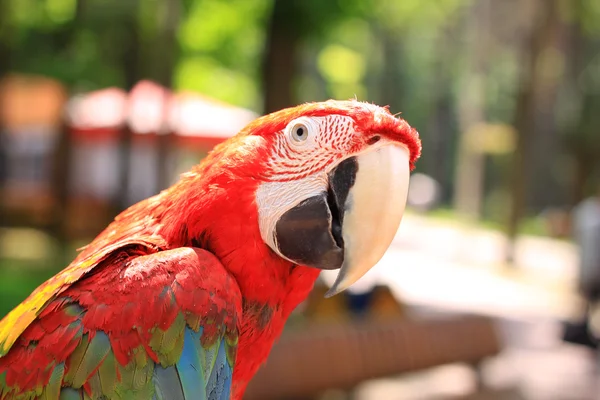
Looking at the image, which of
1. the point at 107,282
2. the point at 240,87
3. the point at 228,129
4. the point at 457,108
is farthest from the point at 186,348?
the point at 457,108

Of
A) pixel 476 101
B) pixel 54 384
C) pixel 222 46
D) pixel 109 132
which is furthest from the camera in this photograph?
pixel 476 101

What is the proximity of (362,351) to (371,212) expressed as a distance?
3.20 m

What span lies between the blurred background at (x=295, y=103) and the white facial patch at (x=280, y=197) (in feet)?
2.95

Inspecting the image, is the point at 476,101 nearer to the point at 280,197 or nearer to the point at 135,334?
the point at 280,197

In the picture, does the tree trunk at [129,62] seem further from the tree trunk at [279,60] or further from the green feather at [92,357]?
the green feather at [92,357]

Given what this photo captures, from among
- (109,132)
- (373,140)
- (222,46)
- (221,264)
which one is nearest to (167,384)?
(221,264)

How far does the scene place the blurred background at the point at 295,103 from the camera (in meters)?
5.29

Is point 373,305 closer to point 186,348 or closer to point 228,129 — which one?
point 186,348

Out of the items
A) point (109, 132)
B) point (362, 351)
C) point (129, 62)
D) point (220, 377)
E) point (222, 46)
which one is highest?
point (222, 46)

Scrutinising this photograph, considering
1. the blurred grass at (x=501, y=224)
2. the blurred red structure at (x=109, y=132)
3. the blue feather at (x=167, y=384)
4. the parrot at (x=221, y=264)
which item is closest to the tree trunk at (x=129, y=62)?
the blurred red structure at (x=109, y=132)

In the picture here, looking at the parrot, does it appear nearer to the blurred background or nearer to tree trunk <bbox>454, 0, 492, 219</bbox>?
the blurred background

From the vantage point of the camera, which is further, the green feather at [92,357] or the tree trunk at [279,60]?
the tree trunk at [279,60]

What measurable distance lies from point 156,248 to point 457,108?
135ft

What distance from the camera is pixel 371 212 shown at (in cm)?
153
